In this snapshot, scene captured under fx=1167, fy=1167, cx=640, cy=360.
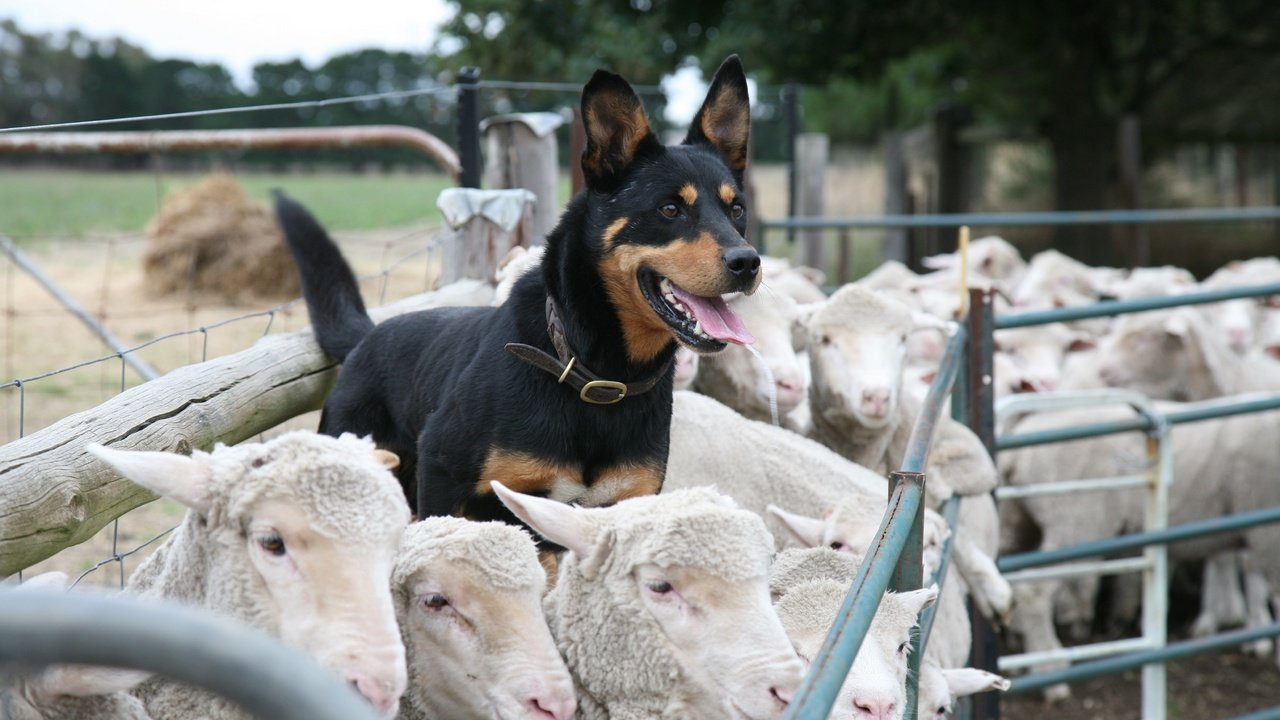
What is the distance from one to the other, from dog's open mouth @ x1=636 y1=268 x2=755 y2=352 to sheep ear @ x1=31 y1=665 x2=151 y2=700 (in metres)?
1.59

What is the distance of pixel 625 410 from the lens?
3.17 meters

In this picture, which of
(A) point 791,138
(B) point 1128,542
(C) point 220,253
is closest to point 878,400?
(B) point 1128,542

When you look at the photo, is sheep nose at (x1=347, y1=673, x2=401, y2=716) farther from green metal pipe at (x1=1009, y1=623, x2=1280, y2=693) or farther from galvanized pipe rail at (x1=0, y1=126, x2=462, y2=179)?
galvanized pipe rail at (x1=0, y1=126, x2=462, y2=179)

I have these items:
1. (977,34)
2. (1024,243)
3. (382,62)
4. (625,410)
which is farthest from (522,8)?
(382,62)

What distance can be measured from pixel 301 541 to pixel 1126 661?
4.18 meters

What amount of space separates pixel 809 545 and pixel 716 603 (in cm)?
98

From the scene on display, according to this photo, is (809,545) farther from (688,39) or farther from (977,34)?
(977,34)

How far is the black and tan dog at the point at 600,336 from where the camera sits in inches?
120

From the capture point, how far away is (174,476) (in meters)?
2.02

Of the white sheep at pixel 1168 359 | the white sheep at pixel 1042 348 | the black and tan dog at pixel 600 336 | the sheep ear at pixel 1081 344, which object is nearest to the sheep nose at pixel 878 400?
the black and tan dog at pixel 600 336

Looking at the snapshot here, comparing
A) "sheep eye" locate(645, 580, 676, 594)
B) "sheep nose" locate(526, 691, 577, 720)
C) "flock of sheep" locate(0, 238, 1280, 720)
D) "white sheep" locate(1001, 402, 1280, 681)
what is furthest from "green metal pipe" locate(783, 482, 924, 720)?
"white sheep" locate(1001, 402, 1280, 681)

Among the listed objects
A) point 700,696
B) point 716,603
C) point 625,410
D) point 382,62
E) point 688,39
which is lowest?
point 700,696

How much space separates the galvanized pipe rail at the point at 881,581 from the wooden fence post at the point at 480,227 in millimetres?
2181

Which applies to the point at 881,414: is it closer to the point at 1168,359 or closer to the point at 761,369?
the point at 761,369
